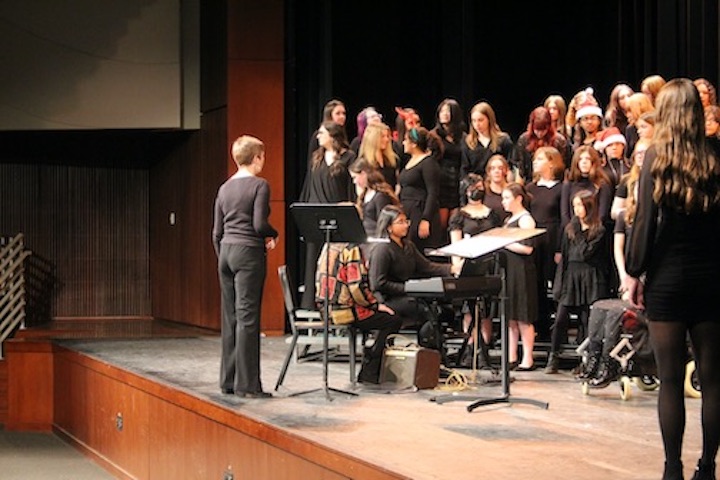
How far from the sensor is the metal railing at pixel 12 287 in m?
12.0

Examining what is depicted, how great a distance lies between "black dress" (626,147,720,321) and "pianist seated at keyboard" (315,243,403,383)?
2.89 m

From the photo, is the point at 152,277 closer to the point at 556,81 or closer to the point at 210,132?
the point at 210,132

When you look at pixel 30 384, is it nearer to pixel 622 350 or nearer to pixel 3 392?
pixel 3 392

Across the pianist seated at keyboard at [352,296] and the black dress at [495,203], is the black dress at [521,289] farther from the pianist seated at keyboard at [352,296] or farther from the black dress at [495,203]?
the pianist seated at keyboard at [352,296]

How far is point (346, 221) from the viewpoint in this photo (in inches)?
260

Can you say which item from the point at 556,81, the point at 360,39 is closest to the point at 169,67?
the point at 360,39

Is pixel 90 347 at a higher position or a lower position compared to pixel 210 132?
lower

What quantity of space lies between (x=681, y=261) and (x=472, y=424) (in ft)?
6.48

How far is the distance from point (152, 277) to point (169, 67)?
2.45 m

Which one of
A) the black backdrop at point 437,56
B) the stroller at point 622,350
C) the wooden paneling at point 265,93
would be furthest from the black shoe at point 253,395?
the black backdrop at point 437,56

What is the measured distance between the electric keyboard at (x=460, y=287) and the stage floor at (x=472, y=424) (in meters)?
0.53

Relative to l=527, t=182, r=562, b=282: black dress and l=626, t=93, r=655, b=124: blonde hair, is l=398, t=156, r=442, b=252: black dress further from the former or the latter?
l=626, t=93, r=655, b=124: blonde hair

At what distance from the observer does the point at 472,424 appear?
5.85 metres

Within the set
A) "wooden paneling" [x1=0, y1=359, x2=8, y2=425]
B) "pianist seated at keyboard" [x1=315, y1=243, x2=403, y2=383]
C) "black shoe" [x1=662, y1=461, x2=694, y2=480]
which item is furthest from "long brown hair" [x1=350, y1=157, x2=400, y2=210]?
"black shoe" [x1=662, y1=461, x2=694, y2=480]
